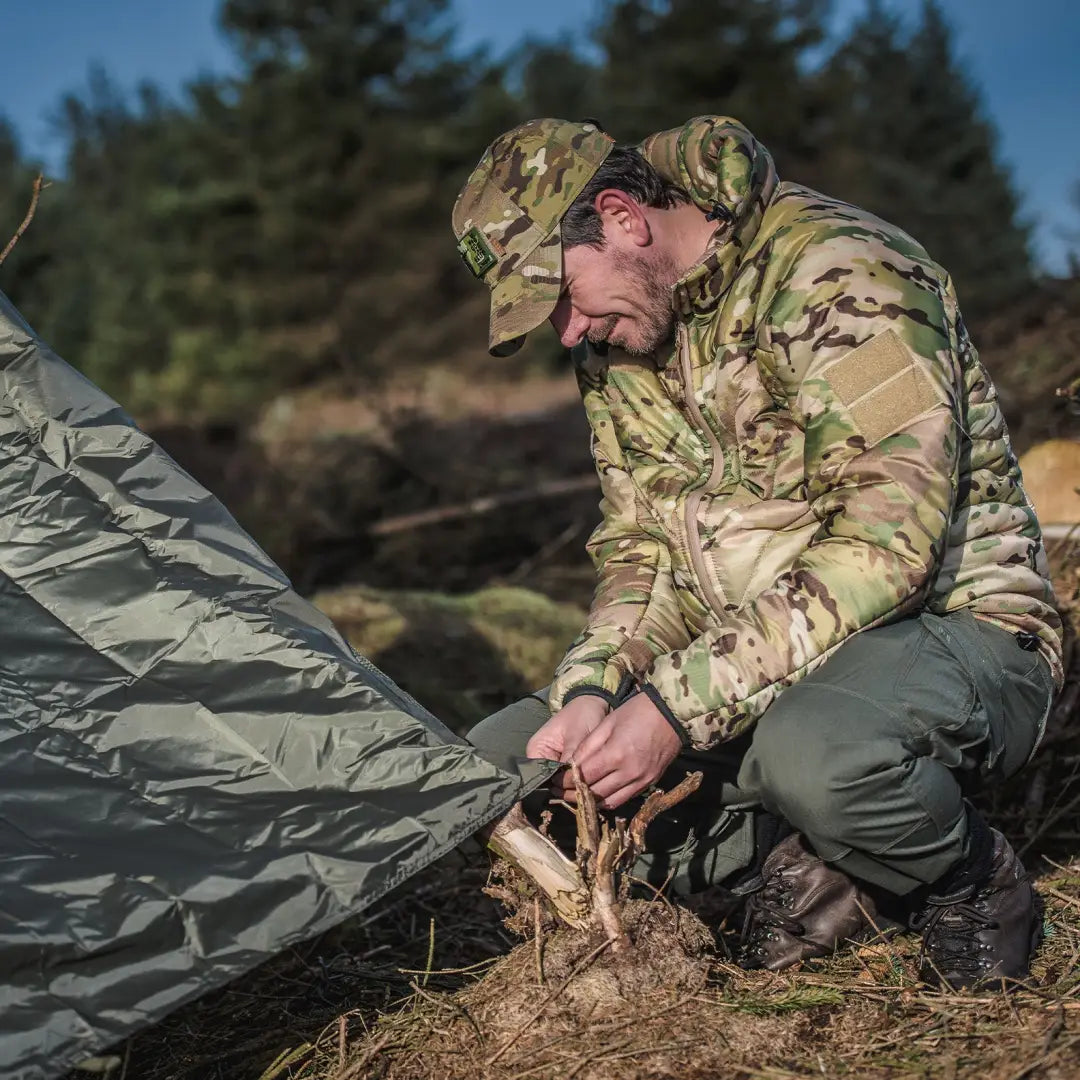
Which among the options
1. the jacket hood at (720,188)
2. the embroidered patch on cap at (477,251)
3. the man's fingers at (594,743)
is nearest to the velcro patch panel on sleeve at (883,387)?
the jacket hood at (720,188)

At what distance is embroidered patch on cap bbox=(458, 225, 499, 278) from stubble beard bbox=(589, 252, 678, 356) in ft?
0.99

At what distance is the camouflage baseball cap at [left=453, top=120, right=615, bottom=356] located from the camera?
273cm

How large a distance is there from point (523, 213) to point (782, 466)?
33.3 inches

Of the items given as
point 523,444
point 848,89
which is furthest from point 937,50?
point 523,444

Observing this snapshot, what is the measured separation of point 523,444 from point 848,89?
40.0 feet

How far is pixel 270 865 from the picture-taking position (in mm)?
2158

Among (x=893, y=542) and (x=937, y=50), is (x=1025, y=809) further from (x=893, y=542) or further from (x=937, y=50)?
(x=937, y=50)

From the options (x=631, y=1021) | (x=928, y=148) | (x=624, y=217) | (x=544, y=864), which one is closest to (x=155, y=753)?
(x=544, y=864)

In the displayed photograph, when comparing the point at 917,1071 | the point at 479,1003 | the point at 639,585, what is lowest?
the point at 917,1071

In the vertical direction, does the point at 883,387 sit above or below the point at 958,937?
above

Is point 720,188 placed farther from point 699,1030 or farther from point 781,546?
point 699,1030

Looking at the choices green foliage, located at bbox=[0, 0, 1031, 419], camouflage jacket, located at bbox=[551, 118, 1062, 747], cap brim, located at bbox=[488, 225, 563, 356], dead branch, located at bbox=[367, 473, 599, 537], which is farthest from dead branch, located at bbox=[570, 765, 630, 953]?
green foliage, located at bbox=[0, 0, 1031, 419]

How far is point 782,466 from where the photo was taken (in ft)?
8.70

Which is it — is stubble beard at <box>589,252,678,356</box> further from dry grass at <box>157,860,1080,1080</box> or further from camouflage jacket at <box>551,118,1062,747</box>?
dry grass at <box>157,860,1080,1080</box>
